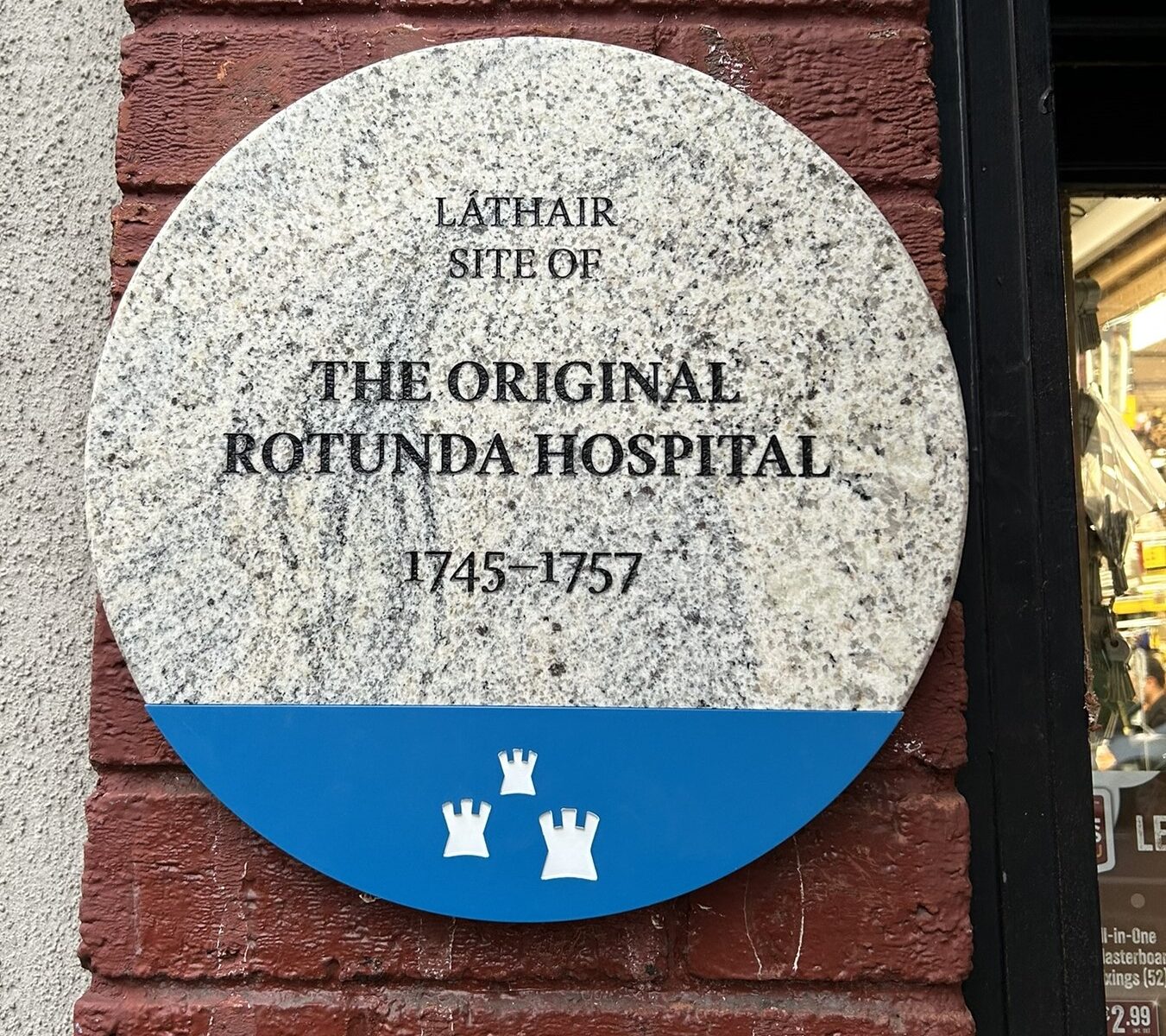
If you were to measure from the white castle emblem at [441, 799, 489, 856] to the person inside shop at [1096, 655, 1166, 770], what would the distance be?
1300 mm

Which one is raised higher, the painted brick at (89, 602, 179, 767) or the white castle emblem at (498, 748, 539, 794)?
the painted brick at (89, 602, 179, 767)

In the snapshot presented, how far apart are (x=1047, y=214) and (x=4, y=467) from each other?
1469 millimetres

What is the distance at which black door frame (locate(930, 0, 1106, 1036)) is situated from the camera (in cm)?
131

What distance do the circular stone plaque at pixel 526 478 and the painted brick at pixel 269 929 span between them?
8 cm

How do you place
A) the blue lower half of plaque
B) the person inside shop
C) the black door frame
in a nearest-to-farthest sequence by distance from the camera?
1. the blue lower half of plaque
2. the black door frame
3. the person inside shop

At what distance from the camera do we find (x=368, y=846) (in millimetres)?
1196

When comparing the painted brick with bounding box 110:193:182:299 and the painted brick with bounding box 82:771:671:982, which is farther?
the painted brick with bounding box 110:193:182:299

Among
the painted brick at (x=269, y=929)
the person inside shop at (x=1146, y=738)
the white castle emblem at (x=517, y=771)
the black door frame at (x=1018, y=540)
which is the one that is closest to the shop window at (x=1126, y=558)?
the person inside shop at (x=1146, y=738)

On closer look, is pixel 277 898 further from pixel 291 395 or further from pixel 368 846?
pixel 291 395

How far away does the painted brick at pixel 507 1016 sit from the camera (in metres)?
1.22

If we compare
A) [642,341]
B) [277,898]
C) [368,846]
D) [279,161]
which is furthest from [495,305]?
[277,898]

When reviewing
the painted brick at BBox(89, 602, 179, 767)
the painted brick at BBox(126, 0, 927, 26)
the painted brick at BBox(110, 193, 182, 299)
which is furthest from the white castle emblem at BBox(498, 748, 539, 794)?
the painted brick at BBox(126, 0, 927, 26)

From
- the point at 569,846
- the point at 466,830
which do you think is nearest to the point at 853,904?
the point at 569,846

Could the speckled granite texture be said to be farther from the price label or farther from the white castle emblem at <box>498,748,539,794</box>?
the price label
